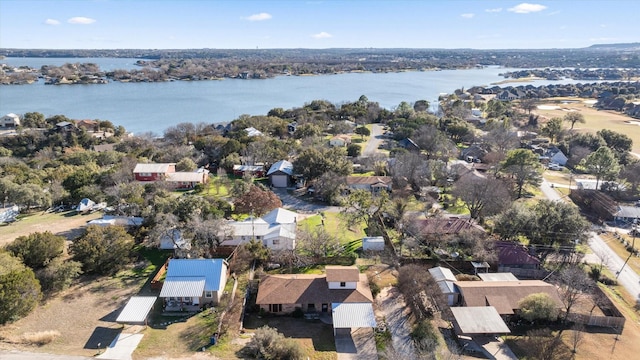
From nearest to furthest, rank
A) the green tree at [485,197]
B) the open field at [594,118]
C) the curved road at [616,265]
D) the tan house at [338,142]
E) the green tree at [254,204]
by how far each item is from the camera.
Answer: the curved road at [616,265], the green tree at [485,197], the green tree at [254,204], the tan house at [338,142], the open field at [594,118]

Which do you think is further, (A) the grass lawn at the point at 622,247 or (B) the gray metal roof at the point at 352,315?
(A) the grass lawn at the point at 622,247

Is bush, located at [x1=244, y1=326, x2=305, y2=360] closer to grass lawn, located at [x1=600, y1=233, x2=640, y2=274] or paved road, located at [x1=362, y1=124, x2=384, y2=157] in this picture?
grass lawn, located at [x1=600, y1=233, x2=640, y2=274]

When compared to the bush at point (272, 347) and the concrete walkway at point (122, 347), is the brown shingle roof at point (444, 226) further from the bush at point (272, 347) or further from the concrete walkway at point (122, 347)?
the concrete walkway at point (122, 347)

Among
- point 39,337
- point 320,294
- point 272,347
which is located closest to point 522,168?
point 320,294

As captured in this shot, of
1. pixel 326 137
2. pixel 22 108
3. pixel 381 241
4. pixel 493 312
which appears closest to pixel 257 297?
pixel 381 241

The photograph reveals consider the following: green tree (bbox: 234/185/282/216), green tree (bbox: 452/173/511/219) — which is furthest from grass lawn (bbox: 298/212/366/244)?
green tree (bbox: 452/173/511/219)

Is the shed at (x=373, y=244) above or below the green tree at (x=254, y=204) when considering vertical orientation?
below

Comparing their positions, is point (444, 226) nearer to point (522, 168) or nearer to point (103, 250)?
point (522, 168)

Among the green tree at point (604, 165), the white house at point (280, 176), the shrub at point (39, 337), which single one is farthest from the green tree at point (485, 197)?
the shrub at point (39, 337)
